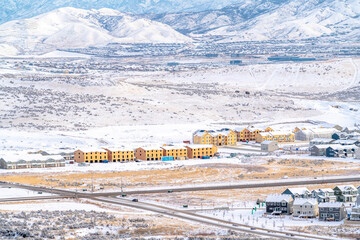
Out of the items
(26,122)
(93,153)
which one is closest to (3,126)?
(26,122)

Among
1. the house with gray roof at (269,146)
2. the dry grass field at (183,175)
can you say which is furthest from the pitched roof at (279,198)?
the house with gray roof at (269,146)

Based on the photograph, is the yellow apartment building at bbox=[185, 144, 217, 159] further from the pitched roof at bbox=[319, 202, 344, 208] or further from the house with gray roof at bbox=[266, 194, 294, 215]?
the pitched roof at bbox=[319, 202, 344, 208]

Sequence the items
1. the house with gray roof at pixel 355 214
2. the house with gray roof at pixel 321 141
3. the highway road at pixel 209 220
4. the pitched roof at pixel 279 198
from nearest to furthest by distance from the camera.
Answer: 1. the highway road at pixel 209 220
2. the house with gray roof at pixel 355 214
3. the pitched roof at pixel 279 198
4. the house with gray roof at pixel 321 141

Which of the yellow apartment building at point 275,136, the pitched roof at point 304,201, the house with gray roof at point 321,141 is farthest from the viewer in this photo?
the yellow apartment building at point 275,136

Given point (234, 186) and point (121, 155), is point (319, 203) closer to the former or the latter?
point (234, 186)

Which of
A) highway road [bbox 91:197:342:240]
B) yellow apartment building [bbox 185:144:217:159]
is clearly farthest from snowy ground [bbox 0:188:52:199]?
yellow apartment building [bbox 185:144:217:159]

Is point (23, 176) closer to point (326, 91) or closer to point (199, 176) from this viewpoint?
point (199, 176)

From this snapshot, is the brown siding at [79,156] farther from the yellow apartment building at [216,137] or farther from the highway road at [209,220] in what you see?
the highway road at [209,220]

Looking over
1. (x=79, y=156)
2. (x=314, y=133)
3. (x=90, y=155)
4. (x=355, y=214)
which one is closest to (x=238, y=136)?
(x=314, y=133)
